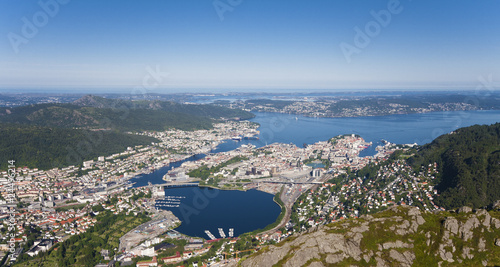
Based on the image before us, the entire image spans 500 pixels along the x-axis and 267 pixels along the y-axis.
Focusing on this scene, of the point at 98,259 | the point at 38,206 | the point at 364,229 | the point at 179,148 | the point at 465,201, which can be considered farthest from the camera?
the point at 179,148

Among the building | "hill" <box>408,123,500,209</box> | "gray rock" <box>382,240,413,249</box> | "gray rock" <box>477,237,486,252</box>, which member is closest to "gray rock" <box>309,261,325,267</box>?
"gray rock" <box>382,240,413,249</box>

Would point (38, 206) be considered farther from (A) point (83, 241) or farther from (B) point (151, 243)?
(B) point (151, 243)

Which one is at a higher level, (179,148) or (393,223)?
(393,223)

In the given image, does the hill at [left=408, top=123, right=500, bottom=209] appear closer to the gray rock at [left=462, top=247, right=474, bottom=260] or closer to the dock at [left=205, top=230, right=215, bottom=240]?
the gray rock at [left=462, top=247, right=474, bottom=260]

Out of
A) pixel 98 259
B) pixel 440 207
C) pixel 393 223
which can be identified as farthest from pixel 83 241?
pixel 440 207

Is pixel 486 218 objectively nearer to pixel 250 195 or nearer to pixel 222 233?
pixel 222 233

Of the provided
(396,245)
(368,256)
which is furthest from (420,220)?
(368,256)

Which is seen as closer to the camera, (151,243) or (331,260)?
(331,260)
